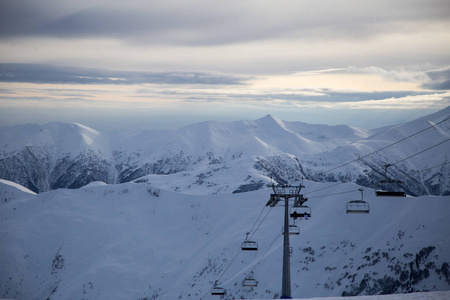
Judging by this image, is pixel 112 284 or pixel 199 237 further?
pixel 199 237

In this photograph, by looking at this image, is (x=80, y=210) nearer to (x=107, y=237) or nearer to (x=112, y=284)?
(x=107, y=237)

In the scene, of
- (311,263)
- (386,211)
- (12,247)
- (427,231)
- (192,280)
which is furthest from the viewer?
(12,247)

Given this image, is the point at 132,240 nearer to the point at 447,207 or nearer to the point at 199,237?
the point at 199,237

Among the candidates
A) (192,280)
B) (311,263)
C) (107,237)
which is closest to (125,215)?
(107,237)

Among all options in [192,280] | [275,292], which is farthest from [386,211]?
[192,280]

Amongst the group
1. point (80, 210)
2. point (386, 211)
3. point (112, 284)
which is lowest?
point (112, 284)

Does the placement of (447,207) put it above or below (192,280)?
above

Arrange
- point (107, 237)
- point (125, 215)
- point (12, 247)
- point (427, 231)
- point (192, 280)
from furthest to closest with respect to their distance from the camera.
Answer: point (125, 215) < point (107, 237) < point (12, 247) < point (192, 280) < point (427, 231)
